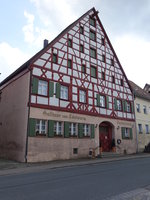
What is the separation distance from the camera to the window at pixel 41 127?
51.0ft

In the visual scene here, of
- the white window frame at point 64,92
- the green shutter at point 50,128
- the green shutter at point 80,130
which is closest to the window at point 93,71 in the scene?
the white window frame at point 64,92

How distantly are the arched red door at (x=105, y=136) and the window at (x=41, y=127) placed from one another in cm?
759

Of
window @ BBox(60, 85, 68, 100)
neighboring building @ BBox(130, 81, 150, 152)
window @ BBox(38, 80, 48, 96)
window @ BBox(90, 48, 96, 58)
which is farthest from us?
neighboring building @ BBox(130, 81, 150, 152)

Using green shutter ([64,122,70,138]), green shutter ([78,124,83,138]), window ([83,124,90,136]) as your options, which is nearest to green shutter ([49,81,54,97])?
green shutter ([64,122,70,138])

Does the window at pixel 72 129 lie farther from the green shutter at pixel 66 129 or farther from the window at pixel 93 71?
the window at pixel 93 71

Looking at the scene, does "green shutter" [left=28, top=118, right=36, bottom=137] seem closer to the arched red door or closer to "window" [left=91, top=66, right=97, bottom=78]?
the arched red door

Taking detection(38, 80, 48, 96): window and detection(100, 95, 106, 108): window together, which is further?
detection(100, 95, 106, 108): window

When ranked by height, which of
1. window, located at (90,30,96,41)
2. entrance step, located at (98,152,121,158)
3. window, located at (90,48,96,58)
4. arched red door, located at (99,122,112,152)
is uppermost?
window, located at (90,30,96,41)

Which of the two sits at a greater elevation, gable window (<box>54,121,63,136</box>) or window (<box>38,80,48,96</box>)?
window (<box>38,80,48,96</box>)

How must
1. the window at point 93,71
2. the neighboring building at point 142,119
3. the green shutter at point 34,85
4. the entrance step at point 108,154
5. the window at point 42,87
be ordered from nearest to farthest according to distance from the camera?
the green shutter at point 34,85
the window at point 42,87
the entrance step at point 108,154
the window at point 93,71
the neighboring building at point 142,119

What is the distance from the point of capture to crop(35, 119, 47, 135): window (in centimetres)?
1554

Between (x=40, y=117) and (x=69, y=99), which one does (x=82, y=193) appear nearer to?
(x=40, y=117)

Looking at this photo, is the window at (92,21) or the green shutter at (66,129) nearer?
the green shutter at (66,129)

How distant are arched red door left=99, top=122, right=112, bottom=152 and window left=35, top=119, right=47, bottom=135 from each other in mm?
7586
